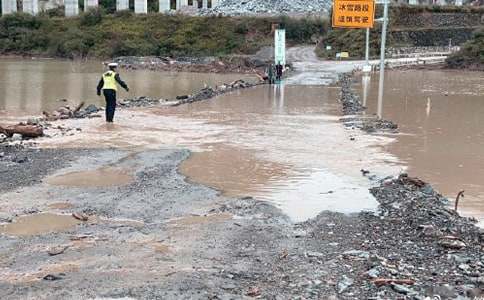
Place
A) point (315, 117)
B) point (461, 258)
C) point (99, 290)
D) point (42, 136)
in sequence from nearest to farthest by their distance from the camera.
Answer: point (99, 290) < point (461, 258) < point (42, 136) < point (315, 117)

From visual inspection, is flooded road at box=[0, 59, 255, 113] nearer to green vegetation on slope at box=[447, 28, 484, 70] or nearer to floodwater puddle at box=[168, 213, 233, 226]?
floodwater puddle at box=[168, 213, 233, 226]

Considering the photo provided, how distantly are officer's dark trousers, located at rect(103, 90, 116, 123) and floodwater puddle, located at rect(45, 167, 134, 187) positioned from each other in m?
6.31

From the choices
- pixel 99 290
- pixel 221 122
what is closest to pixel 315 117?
pixel 221 122

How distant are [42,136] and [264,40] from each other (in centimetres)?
6198

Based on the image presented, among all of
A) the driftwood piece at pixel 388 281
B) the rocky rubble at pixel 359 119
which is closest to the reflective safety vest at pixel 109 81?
the rocky rubble at pixel 359 119

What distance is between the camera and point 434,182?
11.5 metres

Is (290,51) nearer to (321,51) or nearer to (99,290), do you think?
(321,51)

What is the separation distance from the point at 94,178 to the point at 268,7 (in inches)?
2970

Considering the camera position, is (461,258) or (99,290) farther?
(461,258)

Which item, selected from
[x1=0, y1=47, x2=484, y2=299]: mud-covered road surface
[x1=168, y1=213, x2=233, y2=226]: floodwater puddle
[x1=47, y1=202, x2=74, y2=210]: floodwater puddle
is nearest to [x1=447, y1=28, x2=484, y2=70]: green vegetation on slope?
[x1=0, y1=47, x2=484, y2=299]: mud-covered road surface

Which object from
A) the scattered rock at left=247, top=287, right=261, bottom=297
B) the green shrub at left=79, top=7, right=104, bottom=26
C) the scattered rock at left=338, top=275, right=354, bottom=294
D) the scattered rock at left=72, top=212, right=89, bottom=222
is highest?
the green shrub at left=79, top=7, right=104, bottom=26

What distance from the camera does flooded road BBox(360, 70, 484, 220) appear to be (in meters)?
11.5

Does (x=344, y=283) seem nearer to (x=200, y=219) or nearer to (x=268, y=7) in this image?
(x=200, y=219)

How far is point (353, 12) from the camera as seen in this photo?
33812 millimetres
